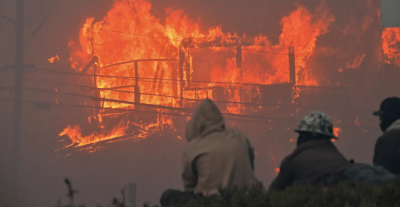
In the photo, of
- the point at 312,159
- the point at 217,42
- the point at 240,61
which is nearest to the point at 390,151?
the point at 312,159

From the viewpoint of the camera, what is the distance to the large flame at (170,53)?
43562mm

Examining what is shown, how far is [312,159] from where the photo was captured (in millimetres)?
3557

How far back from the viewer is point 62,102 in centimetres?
4078

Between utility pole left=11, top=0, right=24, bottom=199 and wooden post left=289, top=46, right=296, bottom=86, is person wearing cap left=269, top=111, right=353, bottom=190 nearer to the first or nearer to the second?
utility pole left=11, top=0, right=24, bottom=199

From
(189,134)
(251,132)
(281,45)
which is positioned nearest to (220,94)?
(251,132)

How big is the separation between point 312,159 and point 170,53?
43.2 meters

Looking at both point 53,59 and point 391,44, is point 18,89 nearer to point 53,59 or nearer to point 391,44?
point 53,59

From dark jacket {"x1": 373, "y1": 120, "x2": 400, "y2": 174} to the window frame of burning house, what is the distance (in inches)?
71.3

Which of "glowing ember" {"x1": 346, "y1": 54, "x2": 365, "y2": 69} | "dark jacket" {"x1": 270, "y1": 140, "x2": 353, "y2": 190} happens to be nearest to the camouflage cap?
"dark jacket" {"x1": 270, "y1": 140, "x2": 353, "y2": 190}

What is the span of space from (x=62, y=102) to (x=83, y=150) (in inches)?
197

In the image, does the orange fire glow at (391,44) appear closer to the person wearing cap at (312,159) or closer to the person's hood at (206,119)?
the person wearing cap at (312,159)

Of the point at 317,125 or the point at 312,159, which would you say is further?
the point at 317,125

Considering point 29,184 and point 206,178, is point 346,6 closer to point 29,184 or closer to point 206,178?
point 29,184

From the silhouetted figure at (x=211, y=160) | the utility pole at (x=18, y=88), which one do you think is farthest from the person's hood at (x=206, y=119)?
the utility pole at (x=18, y=88)
